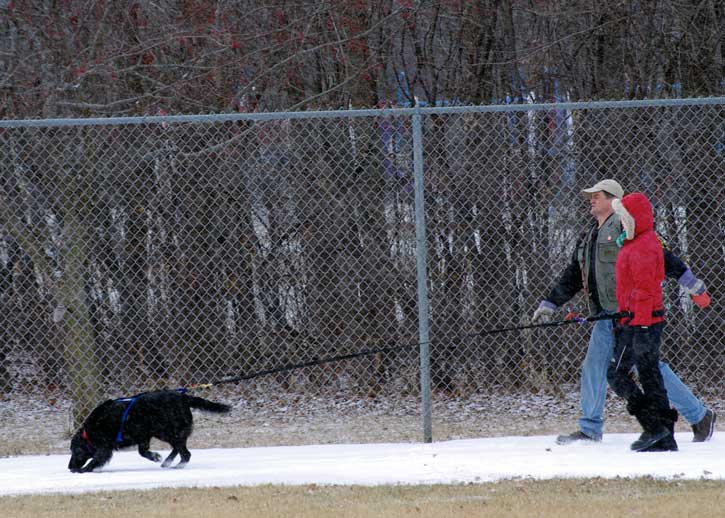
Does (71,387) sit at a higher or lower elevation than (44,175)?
lower

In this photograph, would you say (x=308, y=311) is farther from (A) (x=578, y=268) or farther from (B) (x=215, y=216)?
(A) (x=578, y=268)

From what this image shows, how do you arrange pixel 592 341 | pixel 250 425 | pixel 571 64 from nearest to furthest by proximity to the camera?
pixel 592 341, pixel 250 425, pixel 571 64

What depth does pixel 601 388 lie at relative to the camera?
6.64 meters

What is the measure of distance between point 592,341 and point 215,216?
3.29 metres

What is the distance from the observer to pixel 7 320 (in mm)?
8469

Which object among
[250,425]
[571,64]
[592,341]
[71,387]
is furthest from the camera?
[571,64]

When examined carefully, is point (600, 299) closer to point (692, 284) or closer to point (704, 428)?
point (692, 284)

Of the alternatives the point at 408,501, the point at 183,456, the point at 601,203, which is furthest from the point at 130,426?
the point at 601,203

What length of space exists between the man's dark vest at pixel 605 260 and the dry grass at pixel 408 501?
140 centimetres

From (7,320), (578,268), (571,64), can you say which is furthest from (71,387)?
(571,64)

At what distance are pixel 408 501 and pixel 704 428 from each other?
8.01 feet

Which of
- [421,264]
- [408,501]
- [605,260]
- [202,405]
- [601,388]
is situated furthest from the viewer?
[421,264]

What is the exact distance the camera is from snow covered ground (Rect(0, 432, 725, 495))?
5773mm

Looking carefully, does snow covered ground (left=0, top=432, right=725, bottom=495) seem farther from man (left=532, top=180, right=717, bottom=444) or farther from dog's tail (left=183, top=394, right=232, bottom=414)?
dog's tail (left=183, top=394, right=232, bottom=414)
